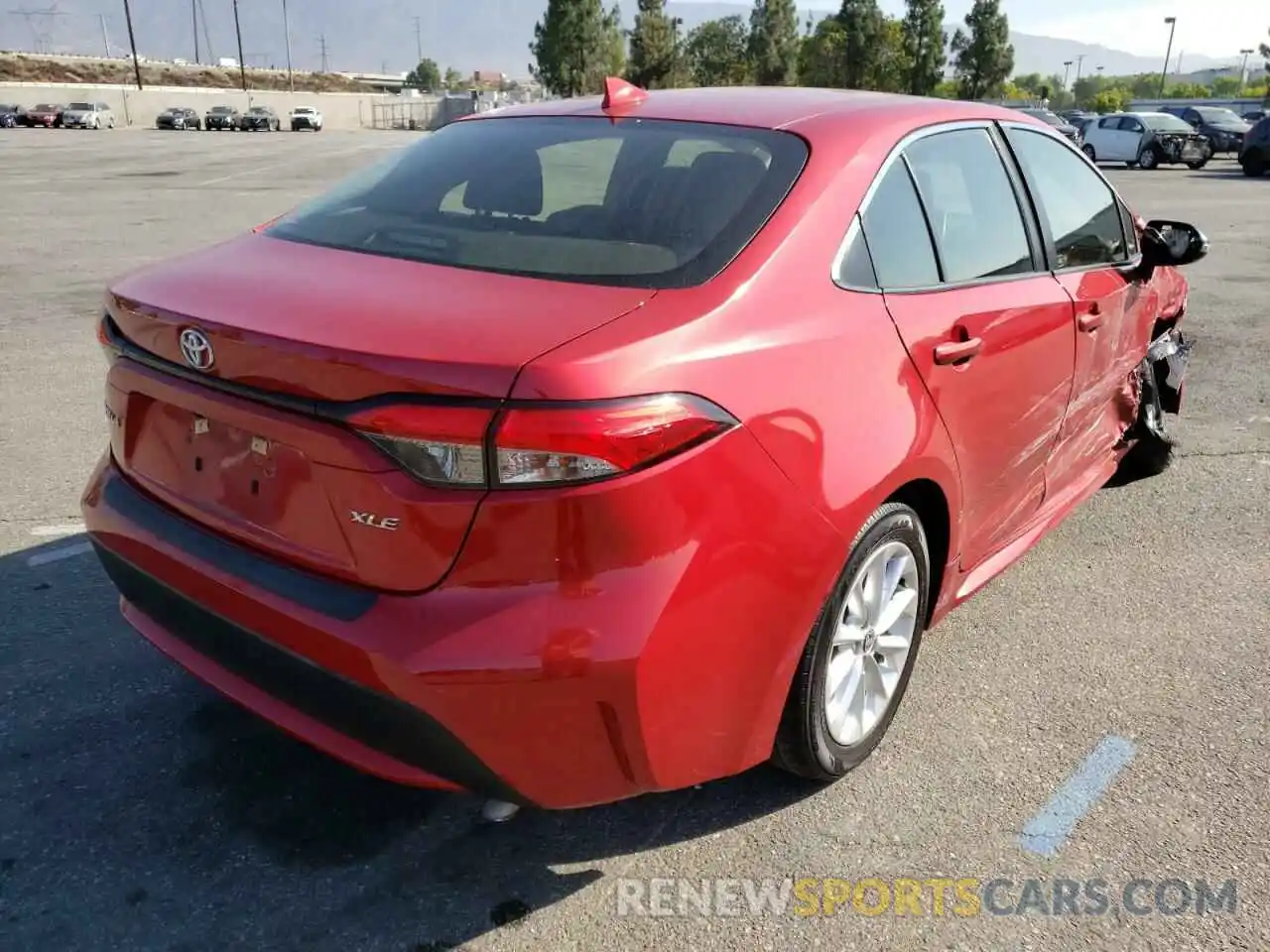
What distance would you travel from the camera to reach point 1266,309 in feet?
30.1

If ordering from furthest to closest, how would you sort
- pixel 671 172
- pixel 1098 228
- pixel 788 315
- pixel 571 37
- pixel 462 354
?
pixel 571 37, pixel 1098 228, pixel 671 172, pixel 788 315, pixel 462 354

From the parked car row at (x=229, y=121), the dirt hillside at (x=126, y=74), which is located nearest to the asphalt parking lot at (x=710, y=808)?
the parked car row at (x=229, y=121)

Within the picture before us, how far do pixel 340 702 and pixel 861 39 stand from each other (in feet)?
241

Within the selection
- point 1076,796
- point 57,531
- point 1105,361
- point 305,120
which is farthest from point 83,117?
point 1076,796

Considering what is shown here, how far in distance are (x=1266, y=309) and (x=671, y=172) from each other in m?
8.46

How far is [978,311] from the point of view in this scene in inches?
112

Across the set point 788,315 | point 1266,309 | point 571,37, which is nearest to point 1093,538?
point 788,315

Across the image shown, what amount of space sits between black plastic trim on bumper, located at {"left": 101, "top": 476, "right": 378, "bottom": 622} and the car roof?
1593 millimetres

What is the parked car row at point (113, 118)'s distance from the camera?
55844 millimetres

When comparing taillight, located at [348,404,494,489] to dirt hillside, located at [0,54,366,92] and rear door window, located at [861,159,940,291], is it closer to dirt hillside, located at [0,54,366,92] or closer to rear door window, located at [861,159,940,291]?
rear door window, located at [861,159,940,291]

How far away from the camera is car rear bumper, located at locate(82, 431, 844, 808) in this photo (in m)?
1.93

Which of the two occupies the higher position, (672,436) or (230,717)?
(672,436)

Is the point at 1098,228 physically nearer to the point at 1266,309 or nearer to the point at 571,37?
the point at 1266,309

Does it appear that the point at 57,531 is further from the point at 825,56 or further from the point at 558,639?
the point at 825,56
